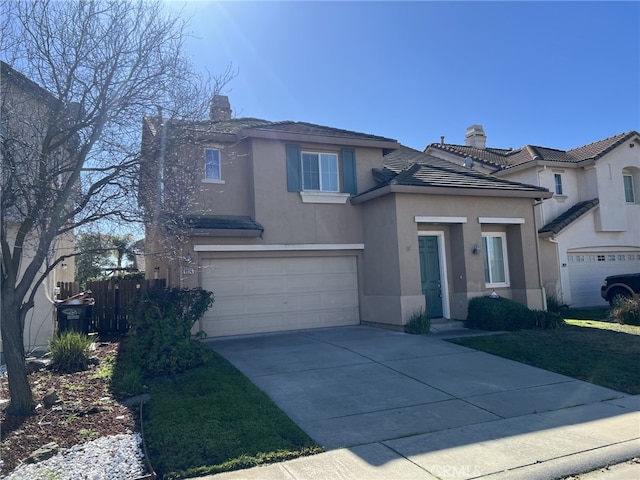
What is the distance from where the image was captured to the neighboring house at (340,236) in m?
12.5

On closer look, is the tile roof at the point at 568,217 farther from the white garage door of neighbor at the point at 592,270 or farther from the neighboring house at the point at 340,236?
the neighboring house at the point at 340,236

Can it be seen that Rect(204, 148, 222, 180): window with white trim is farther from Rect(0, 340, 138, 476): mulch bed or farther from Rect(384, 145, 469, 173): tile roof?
Rect(0, 340, 138, 476): mulch bed

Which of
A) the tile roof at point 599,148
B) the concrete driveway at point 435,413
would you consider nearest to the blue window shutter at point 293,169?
the concrete driveway at point 435,413

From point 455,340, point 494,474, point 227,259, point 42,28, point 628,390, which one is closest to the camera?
point 494,474

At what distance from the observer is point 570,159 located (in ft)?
68.4

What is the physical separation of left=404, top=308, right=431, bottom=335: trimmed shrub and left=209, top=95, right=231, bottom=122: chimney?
665cm

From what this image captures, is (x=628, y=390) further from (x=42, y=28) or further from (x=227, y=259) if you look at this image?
(x=42, y=28)

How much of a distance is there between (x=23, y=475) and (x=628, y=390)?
8.21 meters

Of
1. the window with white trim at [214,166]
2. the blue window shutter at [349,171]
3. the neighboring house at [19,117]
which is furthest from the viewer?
the blue window shutter at [349,171]

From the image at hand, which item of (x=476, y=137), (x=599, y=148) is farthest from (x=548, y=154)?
(x=476, y=137)

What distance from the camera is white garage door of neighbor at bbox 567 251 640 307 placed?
62.8ft

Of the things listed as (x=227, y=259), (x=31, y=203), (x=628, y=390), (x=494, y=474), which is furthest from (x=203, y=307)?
(x=628, y=390)

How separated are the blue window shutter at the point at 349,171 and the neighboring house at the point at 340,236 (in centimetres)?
3

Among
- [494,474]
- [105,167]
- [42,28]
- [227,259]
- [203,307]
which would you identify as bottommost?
[494,474]
